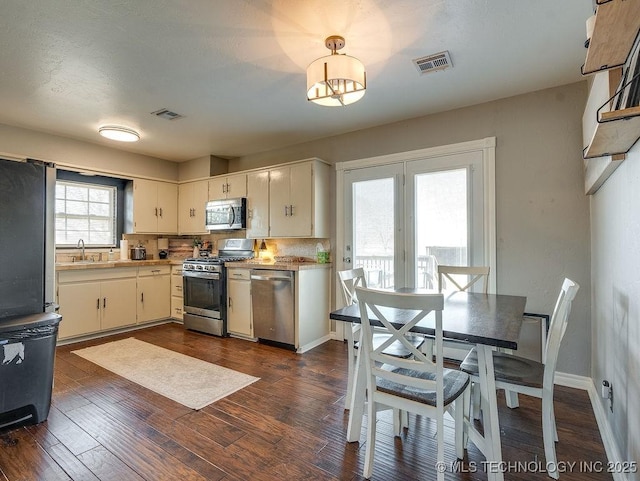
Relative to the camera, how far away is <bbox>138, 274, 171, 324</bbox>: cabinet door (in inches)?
183

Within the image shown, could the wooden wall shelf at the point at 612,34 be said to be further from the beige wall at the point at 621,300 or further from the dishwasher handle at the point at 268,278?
the dishwasher handle at the point at 268,278

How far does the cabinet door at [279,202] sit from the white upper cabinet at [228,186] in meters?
0.54

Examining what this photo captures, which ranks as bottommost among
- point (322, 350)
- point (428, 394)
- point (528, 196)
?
point (322, 350)

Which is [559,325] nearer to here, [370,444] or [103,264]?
[370,444]

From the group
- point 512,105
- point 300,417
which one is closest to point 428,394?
point 300,417

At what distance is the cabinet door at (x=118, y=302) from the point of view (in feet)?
13.9

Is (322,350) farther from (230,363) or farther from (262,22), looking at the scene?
(262,22)

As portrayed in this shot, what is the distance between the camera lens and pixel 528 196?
2.99 meters

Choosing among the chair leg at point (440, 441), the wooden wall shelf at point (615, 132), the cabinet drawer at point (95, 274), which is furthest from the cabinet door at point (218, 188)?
the wooden wall shelf at point (615, 132)

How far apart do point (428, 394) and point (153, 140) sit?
4.44 meters

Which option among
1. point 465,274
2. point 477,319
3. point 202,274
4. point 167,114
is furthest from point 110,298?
point 477,319

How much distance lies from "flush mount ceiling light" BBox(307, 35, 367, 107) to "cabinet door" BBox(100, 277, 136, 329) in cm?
374

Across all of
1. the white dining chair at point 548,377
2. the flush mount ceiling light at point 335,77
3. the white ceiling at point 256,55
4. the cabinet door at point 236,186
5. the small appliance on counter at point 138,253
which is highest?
the white ceiling at point 256,55

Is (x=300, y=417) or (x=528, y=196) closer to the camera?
(x=300, y=417)
